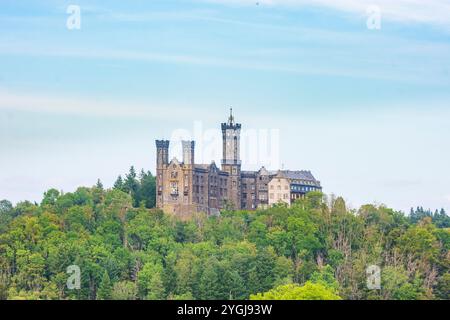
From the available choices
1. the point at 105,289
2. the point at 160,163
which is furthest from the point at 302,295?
the point at 160,163

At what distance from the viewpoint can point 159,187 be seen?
153 meters

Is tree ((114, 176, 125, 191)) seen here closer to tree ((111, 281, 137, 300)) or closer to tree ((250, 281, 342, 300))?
tree ((111, 281, 137, 300))

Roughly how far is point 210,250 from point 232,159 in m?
15.5

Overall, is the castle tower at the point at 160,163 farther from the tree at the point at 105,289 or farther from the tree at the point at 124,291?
the tree at the point at 105,289

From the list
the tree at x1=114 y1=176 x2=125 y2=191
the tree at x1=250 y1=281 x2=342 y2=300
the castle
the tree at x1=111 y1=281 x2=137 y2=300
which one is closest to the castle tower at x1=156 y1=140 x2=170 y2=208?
the castle

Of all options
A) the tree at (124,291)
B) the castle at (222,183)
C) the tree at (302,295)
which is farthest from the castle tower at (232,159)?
the tree at (302,295)

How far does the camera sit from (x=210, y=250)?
142 meters

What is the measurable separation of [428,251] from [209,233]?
15.4m

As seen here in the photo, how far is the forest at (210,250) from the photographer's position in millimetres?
134625

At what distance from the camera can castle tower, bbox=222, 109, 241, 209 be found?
156m

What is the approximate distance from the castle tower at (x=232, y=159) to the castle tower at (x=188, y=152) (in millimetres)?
4161
